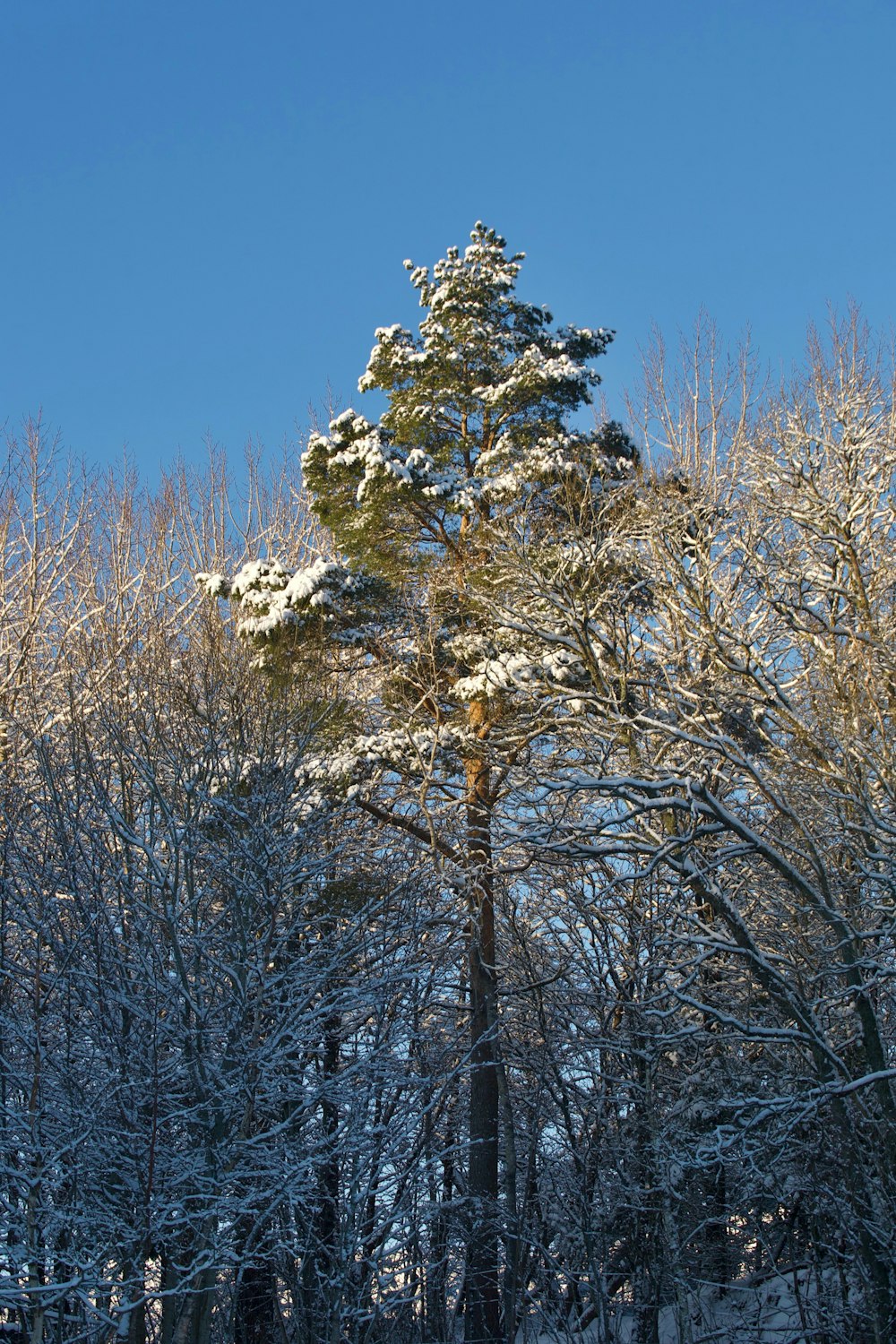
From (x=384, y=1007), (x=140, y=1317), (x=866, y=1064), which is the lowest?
(x=140, y=1317)

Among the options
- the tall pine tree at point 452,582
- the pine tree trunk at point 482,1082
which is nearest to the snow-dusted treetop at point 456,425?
the tall pine tree at point 452,582

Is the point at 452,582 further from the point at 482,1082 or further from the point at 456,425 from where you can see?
the point at 482,1082

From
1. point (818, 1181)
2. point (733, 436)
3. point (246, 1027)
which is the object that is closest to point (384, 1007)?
point (246, 1027)

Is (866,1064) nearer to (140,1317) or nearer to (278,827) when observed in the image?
(278,827)

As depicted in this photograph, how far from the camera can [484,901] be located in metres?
12.6

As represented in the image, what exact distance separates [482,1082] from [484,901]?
79.1 inches

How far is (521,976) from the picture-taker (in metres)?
13.2

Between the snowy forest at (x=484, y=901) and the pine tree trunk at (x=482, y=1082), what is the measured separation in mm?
65

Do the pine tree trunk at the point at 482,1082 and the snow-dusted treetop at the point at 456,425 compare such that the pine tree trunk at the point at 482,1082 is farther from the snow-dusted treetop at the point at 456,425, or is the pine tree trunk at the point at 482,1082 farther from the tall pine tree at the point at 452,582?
the snow-dusted treetop at the point at 456,425

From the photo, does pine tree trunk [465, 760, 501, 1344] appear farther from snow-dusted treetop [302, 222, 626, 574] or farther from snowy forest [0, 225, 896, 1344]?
snow-dusted treetop [302, 222, 626, 574]

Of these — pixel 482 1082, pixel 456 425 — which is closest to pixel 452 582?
pixel 456 425

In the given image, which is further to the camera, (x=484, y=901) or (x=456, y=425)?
(x=456, y=425)

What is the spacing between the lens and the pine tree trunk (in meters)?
11.4

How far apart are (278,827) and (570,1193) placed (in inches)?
194
